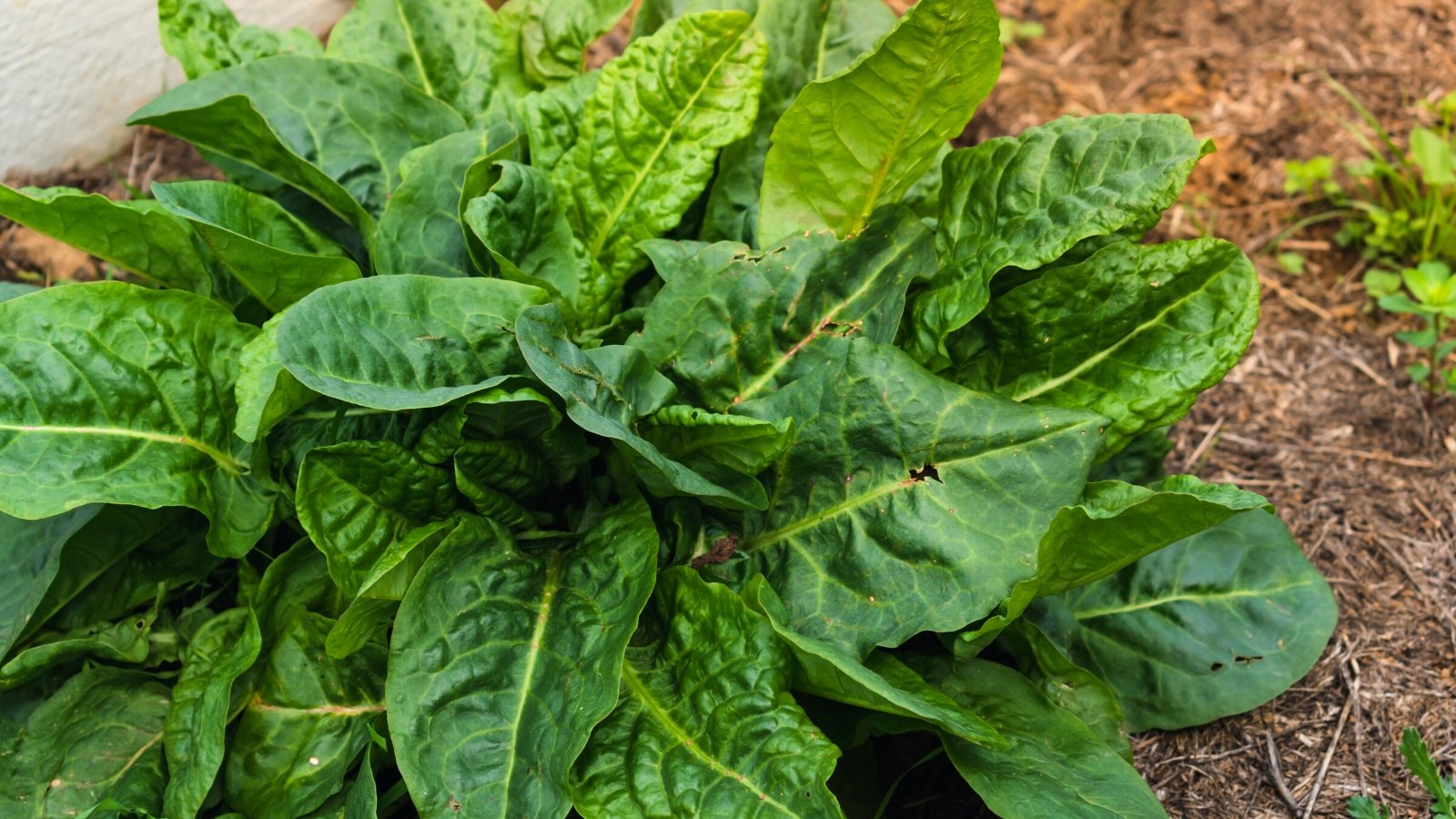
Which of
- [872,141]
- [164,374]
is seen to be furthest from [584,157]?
[164,374]

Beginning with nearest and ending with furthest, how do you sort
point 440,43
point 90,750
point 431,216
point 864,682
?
point 864,682, point 90,750, point 431,216, point 440,43

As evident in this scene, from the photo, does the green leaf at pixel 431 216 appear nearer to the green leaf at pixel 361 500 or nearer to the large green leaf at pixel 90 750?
the green leaf at pixel 361 500

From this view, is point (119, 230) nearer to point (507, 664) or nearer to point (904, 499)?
point (507, 664)

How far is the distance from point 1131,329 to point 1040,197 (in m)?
0.31

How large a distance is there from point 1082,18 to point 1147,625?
2438mm

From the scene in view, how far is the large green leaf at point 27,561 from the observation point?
202 centimetres

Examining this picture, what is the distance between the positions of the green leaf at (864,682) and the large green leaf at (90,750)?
1.19 metres

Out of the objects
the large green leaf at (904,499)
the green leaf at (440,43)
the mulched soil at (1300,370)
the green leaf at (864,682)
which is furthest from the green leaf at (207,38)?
the green leaf at (864,682)

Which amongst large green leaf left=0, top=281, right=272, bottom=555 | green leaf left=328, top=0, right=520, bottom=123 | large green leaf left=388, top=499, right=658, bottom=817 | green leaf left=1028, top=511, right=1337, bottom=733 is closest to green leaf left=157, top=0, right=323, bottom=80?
green leaf left=328, top=0, right=520, bottom=123

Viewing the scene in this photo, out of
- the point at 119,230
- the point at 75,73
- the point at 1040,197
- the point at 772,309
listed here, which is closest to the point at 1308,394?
the point at 1040,197

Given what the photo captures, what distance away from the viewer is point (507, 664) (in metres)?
1.89

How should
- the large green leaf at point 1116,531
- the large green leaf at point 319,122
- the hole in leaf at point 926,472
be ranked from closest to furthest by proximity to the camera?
the large green leaf at point 1116,531
the hole in leaf at point 926,472
the large green leaf at point 319,122

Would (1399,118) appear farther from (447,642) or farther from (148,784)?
(148,784)

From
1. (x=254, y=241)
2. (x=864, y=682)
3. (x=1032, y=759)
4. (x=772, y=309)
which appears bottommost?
(x=1032, y=759)
